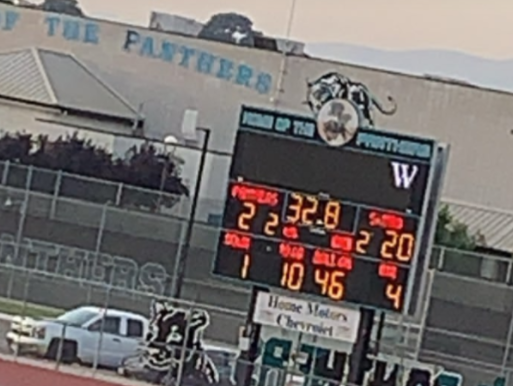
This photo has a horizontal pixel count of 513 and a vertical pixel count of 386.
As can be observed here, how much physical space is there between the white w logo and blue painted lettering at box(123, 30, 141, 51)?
94.2 ft

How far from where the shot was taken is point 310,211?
14.1m

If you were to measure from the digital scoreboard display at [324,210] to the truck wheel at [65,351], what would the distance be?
17.8 feet

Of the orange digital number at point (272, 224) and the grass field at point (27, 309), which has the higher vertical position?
the orange digital number at point (272, 224)

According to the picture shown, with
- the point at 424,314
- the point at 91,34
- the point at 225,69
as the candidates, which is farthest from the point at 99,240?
the point at 91,34

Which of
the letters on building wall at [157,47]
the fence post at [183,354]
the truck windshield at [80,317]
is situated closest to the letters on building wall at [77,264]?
the truck windshield at [80,317]

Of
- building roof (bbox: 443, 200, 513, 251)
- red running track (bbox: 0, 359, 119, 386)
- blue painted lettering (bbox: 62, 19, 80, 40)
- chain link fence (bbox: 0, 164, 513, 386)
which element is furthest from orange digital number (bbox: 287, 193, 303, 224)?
blue painted lettering (bbox: 62, 19, 80, 40)

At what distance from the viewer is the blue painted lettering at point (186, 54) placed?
137 ft

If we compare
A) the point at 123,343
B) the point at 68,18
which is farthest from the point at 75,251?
the point at 68,18

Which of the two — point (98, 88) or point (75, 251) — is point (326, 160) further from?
point (98, 88)

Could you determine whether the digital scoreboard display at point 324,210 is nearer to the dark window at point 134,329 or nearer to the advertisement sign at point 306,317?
the advertisement sign at point 306,317

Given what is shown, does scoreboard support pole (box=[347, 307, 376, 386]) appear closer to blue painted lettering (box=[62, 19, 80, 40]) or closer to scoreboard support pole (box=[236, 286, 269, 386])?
scoreboard support pole (box=[236, 286, 269, 386])

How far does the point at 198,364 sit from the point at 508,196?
21.7 meters

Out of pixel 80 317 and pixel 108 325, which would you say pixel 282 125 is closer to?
pixel 108 325

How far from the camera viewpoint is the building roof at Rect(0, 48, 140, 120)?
42.3m
